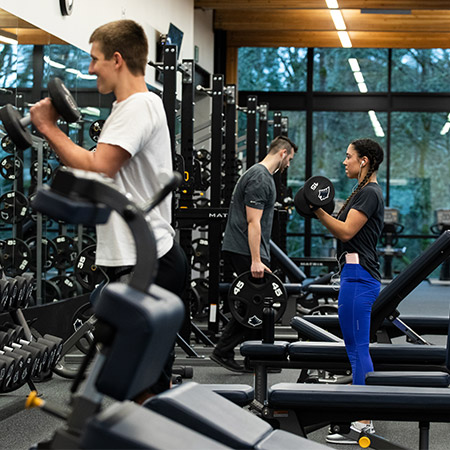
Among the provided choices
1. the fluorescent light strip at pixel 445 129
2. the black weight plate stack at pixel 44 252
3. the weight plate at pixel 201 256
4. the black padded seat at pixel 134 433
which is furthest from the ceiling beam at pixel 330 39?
the black padded seat at pixel 134 433

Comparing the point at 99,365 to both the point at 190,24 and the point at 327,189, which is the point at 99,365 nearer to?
the point at 327,189

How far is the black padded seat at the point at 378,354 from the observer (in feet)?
13.9

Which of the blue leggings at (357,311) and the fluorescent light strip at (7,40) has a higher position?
the fluorescent light strip at (7,40)

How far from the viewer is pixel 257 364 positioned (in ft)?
13.5

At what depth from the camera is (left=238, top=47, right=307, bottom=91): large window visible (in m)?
14.4

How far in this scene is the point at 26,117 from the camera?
219 centimetres

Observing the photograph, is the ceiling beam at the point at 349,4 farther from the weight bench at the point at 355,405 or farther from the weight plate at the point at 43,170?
the weight bench at the point at 355,405

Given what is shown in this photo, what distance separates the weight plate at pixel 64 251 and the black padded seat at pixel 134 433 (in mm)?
5343

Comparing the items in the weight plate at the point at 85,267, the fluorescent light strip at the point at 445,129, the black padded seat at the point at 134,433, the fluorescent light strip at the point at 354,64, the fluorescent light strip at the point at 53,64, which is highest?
the fluorescent light strip at the point at 354,64

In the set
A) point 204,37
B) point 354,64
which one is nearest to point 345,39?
point 354,64

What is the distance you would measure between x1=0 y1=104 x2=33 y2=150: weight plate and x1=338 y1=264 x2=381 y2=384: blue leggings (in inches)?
79.7

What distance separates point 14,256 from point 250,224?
74.0 inches

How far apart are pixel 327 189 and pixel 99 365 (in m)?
2.53

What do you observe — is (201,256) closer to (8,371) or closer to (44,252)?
(44,252)
